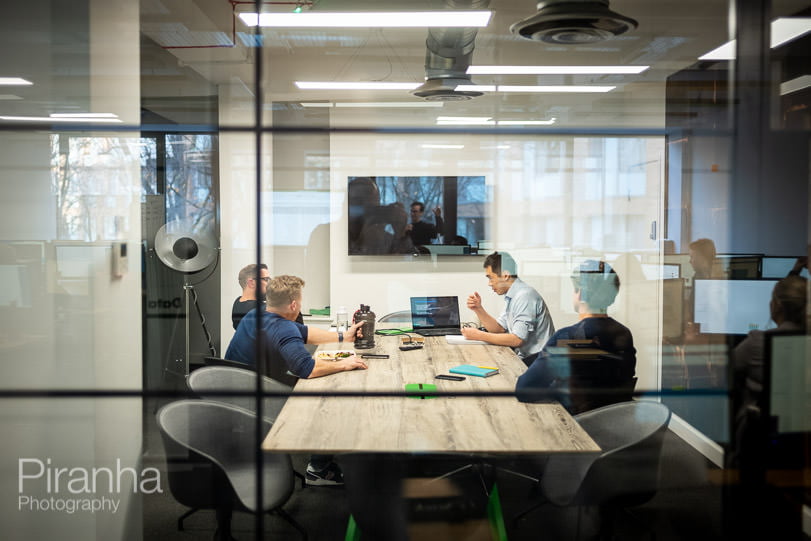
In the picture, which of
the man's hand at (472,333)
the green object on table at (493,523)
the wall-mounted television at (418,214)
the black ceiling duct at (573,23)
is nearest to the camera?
the black ceiling duct at (573,23)

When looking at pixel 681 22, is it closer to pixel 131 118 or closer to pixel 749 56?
pixel 749 56

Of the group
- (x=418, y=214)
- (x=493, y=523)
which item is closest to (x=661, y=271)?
(x=418, y=214)

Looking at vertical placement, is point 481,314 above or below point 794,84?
below

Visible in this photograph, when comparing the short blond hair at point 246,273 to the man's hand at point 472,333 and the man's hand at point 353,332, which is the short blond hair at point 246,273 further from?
the man's hand at point 472,333

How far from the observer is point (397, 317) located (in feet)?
10.6

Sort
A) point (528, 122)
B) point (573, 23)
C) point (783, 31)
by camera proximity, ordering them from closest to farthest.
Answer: point (573, 23) < point (528, 122) < point (783, 31)

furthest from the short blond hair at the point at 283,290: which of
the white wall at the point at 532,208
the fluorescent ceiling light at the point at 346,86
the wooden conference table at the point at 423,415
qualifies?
the fluorescent ceiling light at the point at 346,86

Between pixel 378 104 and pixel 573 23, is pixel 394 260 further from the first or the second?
pixel 573 23

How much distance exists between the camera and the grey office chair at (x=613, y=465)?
A: 307 centimetres

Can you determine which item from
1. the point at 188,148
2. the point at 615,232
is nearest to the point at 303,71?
the point at 188,148

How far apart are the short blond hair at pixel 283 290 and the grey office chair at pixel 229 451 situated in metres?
0.56

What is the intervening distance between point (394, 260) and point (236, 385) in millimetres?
982

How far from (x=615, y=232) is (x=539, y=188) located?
0.40 m

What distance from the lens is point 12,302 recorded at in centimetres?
326
